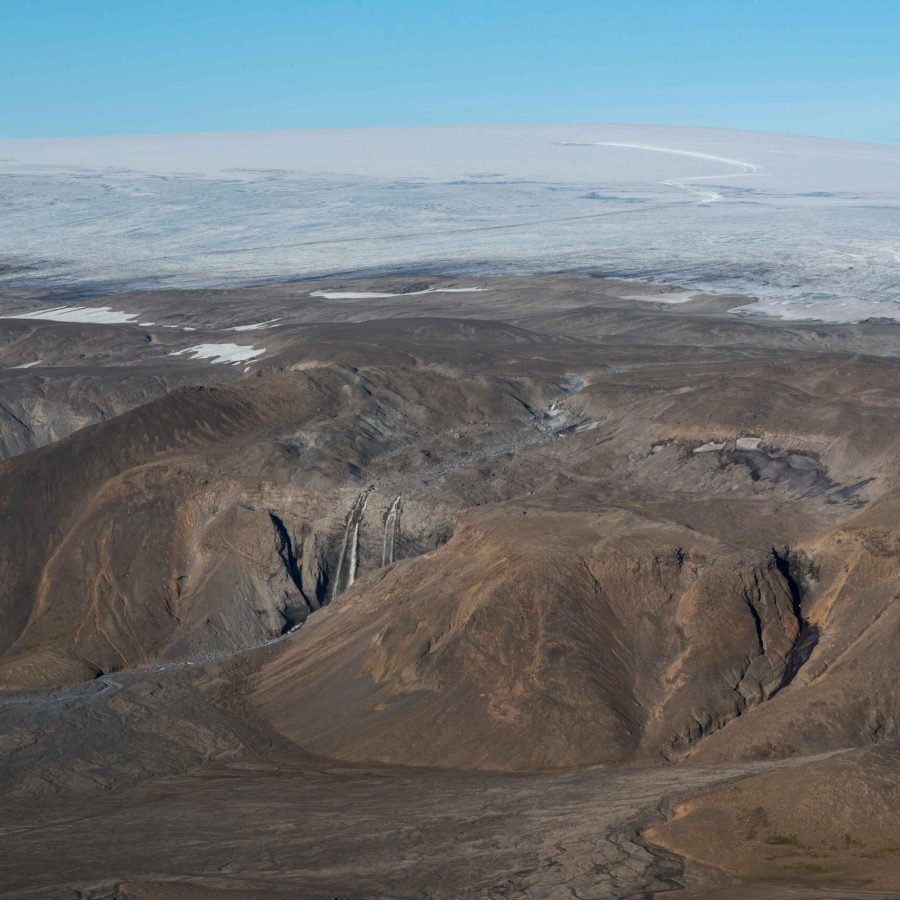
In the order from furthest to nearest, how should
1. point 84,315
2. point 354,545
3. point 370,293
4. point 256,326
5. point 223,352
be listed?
point 370,293
point 84,315
point 256,326
point 223,352
point 354,545

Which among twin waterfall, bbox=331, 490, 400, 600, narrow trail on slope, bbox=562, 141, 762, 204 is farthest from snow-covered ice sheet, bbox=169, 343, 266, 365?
narrow trail on slope, bbox=562, 141, 762, 204

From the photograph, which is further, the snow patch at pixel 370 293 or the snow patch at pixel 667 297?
the snow patch at pixel 370 293

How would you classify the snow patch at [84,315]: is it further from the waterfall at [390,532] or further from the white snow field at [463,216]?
the waterfall at [390,532]

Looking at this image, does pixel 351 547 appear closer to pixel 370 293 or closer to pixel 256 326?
pixel 256 326

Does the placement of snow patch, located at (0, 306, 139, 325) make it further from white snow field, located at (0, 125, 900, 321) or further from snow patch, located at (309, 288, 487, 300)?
snow patch, located at (309, 288, 487, 300)

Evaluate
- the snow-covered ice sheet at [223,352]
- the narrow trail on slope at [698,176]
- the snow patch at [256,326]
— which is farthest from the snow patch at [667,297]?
the narrow trail on slope at [698,176]

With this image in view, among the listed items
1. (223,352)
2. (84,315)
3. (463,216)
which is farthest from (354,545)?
(463,216)

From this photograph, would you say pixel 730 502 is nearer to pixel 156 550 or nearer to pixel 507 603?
pixel 507 603

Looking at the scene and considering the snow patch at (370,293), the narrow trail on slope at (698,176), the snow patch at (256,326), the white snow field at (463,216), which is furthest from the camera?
the narrow trail on slope at (698,176)
